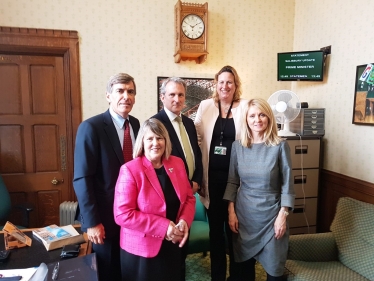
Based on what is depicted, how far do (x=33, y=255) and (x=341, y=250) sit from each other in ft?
6.76

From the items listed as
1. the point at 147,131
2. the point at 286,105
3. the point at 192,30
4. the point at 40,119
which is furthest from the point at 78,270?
the point at 192,30

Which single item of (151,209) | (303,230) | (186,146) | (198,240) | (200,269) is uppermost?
(186,146)

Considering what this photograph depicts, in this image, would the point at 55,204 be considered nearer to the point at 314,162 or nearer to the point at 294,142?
the point at 294,142

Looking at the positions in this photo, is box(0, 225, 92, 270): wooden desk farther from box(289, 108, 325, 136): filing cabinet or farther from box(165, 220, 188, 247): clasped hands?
box(289, 108, 325, 136): filing cabinet

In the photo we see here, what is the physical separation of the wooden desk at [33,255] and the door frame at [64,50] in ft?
5.15

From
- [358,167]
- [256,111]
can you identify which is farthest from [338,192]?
[256,111]

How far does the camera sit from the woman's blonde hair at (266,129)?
170cm

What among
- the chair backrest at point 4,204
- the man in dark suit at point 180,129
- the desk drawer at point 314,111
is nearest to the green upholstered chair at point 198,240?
the man in dark suit at point 180,129

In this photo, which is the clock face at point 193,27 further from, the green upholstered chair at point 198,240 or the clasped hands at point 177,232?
the clasped hands at point 177,232

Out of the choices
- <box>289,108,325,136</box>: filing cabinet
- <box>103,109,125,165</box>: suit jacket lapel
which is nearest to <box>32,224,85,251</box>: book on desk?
<box>103,109,125,165</box>: suit jacket lapel

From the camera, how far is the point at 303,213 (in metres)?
2.96

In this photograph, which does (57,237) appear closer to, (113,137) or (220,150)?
(113,137)

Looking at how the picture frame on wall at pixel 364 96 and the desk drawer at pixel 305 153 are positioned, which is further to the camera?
the desk drawer at pixel 305 153

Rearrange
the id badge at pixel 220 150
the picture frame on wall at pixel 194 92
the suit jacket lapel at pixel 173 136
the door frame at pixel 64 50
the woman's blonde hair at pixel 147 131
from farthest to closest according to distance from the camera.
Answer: the picture frame on wall at pixel 194 92
the door frame at pixel 64 50
the id badge at pixel 220 150
the suit jacket lapel at pixel 173 136
the woman's blonde hair at pixel 147 131
